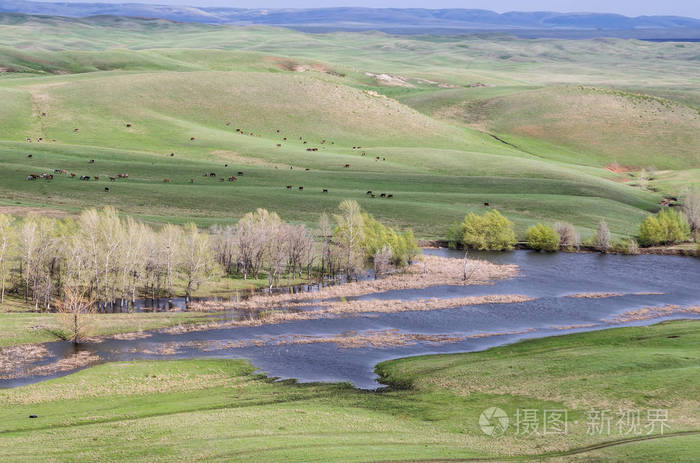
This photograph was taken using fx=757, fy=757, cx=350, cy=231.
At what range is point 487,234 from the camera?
109375 mm

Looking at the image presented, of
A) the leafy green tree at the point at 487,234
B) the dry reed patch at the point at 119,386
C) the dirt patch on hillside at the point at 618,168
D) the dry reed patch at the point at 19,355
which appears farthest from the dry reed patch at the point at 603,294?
the dirt patch on hillside at the point at 618,168

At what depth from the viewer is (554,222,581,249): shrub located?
111 metres

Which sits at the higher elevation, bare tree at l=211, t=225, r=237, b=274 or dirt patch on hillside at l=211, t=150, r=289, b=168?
dirt patch on hillside at l=211, t=150, r=289, b=168

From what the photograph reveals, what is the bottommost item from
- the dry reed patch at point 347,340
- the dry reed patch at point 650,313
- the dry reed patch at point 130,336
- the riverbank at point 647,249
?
the dry reed patch at point 130,336

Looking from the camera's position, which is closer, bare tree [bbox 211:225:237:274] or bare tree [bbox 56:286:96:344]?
bare tree [bbox 56:286:96:344]

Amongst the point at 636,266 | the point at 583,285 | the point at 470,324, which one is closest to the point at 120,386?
the point at 470,324

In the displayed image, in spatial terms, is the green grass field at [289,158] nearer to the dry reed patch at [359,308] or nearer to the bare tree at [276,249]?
the bare tree at [276,249]

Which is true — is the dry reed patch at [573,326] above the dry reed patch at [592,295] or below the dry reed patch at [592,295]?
below

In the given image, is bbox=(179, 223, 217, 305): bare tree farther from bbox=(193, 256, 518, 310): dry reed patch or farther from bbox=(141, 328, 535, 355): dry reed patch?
bbox=(141, 328, 535, 355): dry reed patch

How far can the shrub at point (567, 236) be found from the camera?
111 m

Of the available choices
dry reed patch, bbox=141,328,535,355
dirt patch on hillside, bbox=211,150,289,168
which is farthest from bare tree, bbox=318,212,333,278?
dirt patch on hillside, bbox=211,150,289,168

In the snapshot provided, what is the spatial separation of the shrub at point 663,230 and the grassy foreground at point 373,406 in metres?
51.9

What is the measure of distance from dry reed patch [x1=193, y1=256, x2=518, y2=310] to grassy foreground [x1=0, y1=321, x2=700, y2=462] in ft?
65.0

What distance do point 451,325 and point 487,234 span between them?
3825 cm
